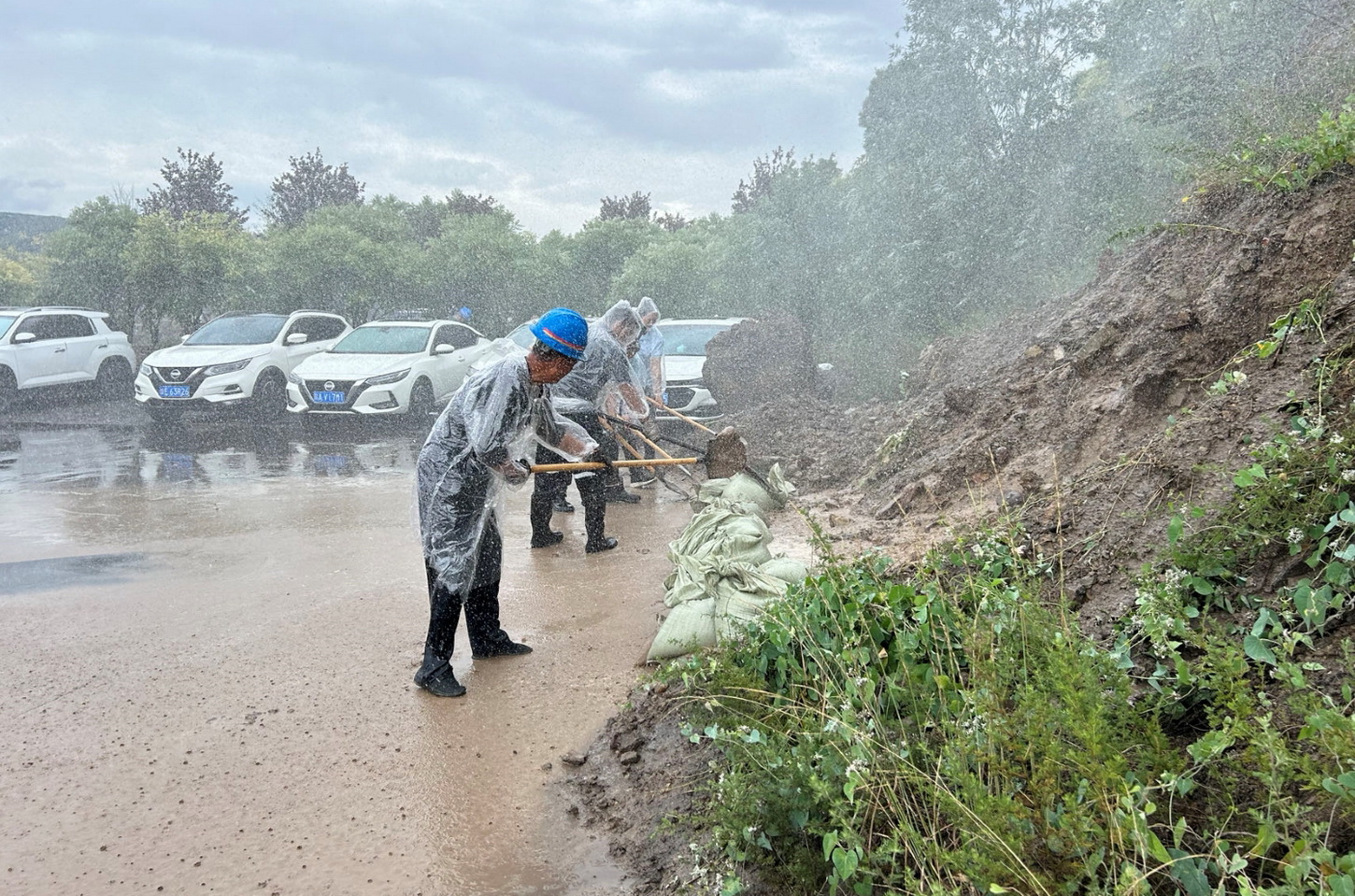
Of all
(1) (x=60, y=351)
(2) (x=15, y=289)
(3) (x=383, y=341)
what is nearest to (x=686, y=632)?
(3) (x=383, y=341)

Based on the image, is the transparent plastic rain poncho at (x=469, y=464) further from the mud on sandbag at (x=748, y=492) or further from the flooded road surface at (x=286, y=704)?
the mud on sandbag at (x=748, y=492)

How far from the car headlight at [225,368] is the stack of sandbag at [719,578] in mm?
9337

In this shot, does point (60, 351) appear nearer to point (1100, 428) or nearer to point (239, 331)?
point (239, 331)

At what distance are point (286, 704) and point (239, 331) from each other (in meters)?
11.2

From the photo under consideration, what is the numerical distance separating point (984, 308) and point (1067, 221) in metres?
1.42

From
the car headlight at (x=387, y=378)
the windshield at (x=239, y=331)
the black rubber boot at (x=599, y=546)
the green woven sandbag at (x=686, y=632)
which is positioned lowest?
the black rubber boot at (x=599, y=546)

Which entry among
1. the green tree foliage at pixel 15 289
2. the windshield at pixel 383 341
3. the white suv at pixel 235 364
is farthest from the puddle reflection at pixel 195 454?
the green tree foliage at pixel 15 289

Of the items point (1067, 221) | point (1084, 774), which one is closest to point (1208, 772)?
point (1084, 774)

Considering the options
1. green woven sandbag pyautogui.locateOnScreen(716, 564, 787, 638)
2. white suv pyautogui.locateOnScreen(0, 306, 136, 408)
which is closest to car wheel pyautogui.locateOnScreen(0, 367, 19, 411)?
white suv pyautogui.locateOnScreen(0, 306, 136, 408)

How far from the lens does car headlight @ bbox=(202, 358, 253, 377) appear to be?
12.5 m

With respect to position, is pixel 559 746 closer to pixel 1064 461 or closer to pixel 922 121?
pixel 1064 461

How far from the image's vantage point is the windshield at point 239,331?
13.4 m

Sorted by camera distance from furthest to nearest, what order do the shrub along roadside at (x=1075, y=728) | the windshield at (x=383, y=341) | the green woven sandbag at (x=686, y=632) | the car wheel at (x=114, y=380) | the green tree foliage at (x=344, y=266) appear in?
the green tree foliage at (x=344, y=266) < the car wheel at (x=114, y=380) < the windshield at (x=383, y=341) < the green woven sandbag at (x=686, y=632) < the shrub along roadside at (x=1075, y=728)

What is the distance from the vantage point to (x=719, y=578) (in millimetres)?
4309
